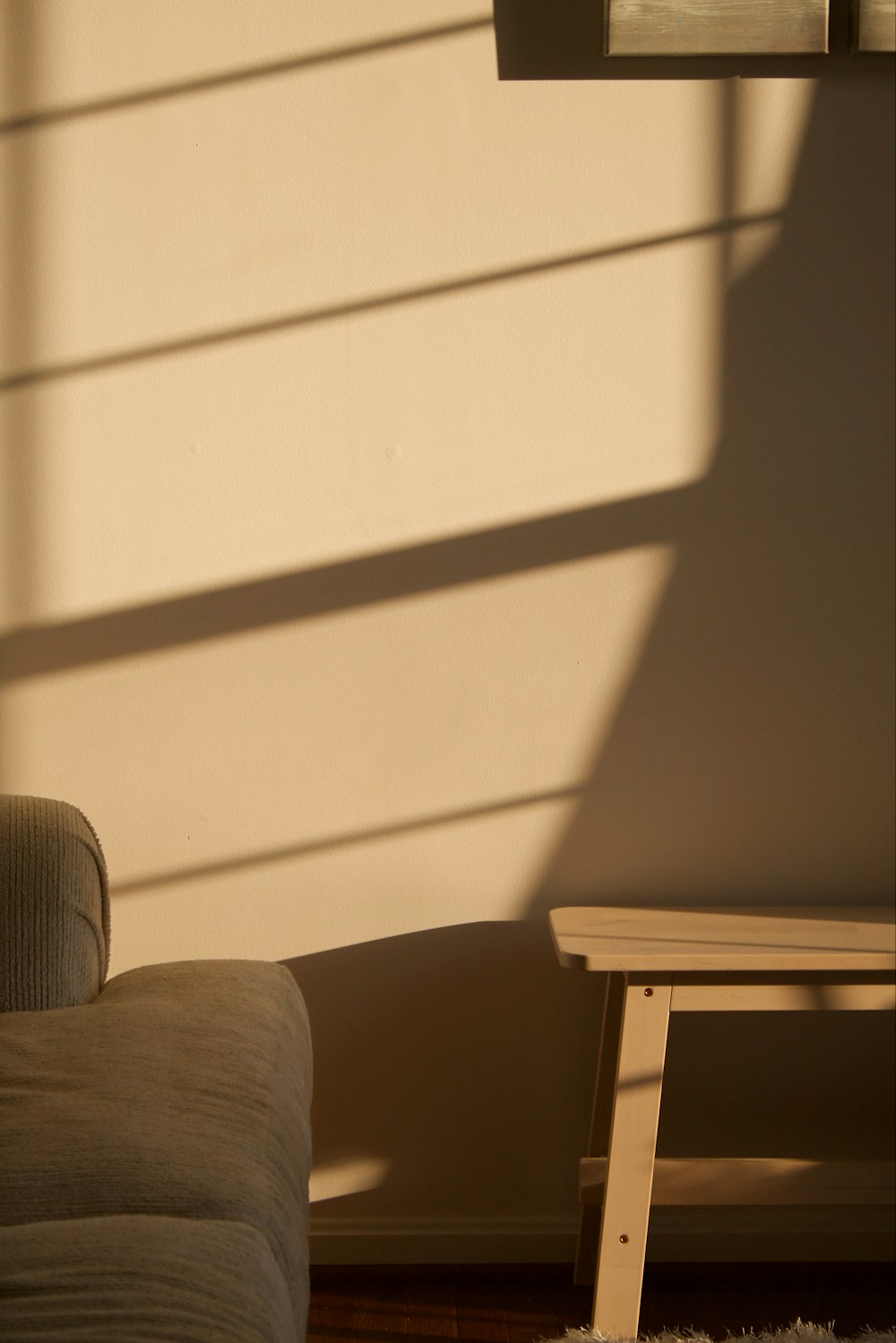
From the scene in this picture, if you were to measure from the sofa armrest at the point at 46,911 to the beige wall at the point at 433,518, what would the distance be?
0.31m

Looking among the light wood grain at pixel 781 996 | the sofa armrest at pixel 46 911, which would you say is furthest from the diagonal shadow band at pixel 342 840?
the light wood grain at pixel 781 996

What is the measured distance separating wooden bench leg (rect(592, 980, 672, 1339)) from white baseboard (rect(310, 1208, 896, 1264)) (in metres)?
0.31

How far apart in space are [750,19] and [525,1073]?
1.76m

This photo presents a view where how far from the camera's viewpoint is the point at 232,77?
1.81 meters

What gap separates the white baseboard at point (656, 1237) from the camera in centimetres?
198

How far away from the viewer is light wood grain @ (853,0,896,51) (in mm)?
1839

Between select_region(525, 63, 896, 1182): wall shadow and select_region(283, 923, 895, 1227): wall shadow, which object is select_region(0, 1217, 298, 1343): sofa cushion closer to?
select_region(283, 923, 895, 1227): wall shadow

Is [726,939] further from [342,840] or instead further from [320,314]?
[320,314]

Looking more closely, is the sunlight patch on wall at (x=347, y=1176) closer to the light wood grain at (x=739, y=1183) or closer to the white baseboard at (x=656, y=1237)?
the white baseboard at (x=656, y=1237)

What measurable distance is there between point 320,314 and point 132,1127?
124cm

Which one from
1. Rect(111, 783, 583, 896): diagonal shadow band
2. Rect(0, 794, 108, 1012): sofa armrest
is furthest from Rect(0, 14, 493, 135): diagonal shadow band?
Rect(111, 783, 583, 896): diagonal shadow band

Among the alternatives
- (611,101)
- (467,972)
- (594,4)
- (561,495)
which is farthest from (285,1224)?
(594,4)

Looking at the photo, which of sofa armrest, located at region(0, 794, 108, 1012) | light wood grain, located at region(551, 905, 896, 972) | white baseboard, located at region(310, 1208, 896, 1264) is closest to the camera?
sofa armrest, located at region(0, 794, 108, 1012)

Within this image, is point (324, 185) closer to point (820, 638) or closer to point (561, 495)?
point (561, 495)
